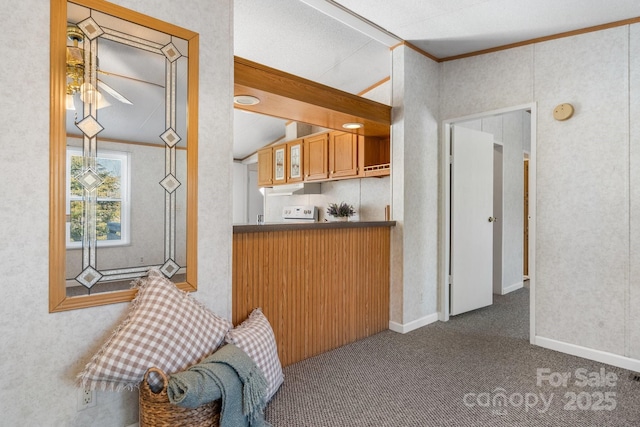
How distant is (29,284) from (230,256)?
3.02 ft

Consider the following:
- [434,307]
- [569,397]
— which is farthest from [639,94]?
[434,307]

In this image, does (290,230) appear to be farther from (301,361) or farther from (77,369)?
(77,369)

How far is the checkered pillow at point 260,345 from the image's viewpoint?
6.40 ft

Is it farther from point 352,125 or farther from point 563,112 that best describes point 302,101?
point 563,112

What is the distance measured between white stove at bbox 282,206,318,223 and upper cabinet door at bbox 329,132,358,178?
0.67 metres

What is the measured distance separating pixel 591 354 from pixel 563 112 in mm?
1870

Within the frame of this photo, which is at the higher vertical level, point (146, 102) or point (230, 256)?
point (146, 102)

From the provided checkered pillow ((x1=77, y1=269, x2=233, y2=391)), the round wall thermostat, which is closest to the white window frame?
checkered pillow ((x1=77, y1=269, x2=233, y2=391))

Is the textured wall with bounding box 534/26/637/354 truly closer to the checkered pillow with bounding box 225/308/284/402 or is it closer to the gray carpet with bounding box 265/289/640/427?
the gray carpet with bounding box 265/289/640/427

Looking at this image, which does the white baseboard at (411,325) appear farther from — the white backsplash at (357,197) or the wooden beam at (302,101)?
the wooden beam at (302,101)

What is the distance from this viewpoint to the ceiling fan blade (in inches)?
66.7

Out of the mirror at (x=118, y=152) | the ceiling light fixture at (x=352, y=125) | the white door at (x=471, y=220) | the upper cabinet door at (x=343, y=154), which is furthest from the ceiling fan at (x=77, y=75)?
the white door at (x=471, y=220)

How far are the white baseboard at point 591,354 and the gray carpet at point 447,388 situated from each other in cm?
6

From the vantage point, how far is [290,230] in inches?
103
